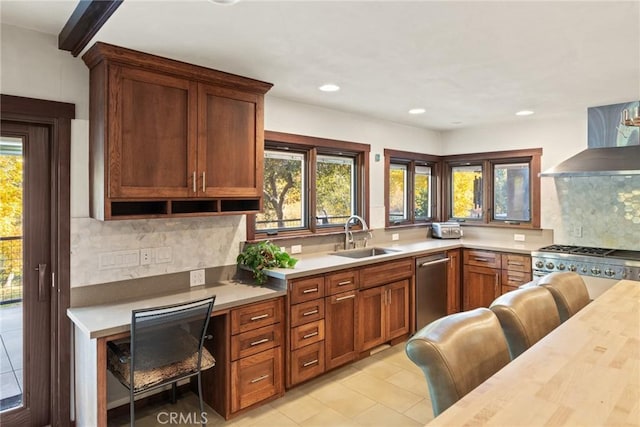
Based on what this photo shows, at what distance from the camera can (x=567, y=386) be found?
1.14 meters

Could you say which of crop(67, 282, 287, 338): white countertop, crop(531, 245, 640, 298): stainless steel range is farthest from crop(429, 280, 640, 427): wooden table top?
crop(531, 245, 640, 298): stainless steel range

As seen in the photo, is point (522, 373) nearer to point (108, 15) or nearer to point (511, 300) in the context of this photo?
Answer: point (511, 300)

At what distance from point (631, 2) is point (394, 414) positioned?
8.40 feet

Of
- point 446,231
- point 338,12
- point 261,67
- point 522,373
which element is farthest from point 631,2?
point 446,231

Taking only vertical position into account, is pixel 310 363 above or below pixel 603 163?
below

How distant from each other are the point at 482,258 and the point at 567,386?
10.8 feet

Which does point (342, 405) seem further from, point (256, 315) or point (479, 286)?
point (479, 286)

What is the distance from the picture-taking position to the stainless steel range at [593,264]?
11.1ft

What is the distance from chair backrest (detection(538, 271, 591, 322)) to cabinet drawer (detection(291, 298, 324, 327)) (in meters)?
1.50

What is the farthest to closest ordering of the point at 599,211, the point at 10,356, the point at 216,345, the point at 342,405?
1. the point at 599,211
2. the point at 342,405
3. the point at 216,345
4. the point at 10,356

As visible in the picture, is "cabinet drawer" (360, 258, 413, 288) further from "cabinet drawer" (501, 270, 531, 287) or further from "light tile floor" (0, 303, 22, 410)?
"light tile floor" (0, 303, 22, 410)

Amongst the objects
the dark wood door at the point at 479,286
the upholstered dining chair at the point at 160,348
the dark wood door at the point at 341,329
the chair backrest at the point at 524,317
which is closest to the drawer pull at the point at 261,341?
the upholstered dining chair at the point at 160,348

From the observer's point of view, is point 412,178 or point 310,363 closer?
point 310,363

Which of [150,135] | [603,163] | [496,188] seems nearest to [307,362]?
[150,135]
